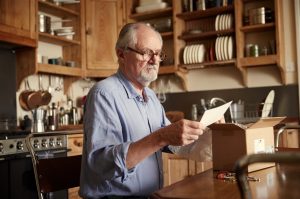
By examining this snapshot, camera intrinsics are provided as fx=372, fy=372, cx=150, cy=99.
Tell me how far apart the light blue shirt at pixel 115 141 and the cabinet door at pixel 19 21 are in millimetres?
1845

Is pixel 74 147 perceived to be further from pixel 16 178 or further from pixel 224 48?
pixel 224 48

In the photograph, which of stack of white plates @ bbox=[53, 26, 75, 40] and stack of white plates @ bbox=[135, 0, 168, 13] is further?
stack of white plates @ bbox=[135, 0, 168, 13]

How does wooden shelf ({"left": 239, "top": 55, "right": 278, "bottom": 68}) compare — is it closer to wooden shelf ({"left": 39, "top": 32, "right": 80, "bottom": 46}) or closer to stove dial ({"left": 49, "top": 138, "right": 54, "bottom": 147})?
wooden shelf ({"left": 39, "top": 32, "right": 80, "bottom": 46})

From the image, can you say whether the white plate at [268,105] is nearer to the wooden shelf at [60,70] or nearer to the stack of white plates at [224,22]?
the stack of white plates at [224,22]

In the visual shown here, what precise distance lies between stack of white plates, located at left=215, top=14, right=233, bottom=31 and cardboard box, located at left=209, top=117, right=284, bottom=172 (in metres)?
2.57

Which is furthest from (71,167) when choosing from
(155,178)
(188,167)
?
(188,167)

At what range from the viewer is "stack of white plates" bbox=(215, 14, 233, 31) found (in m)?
3.82

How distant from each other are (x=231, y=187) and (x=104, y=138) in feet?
1.61

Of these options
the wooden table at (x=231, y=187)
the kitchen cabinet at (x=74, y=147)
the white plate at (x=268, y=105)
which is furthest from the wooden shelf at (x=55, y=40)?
the wooden table at (x=231, y=187)

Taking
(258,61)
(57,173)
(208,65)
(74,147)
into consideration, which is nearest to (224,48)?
(208,65)

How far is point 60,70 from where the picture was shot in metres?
3.68

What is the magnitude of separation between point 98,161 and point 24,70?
94.3 inches

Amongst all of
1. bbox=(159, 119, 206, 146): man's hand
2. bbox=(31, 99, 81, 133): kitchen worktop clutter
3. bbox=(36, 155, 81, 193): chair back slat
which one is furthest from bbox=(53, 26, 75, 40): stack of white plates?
bbox=(159, 119, 206, 146): man's hand

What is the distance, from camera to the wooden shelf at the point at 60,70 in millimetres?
3472
